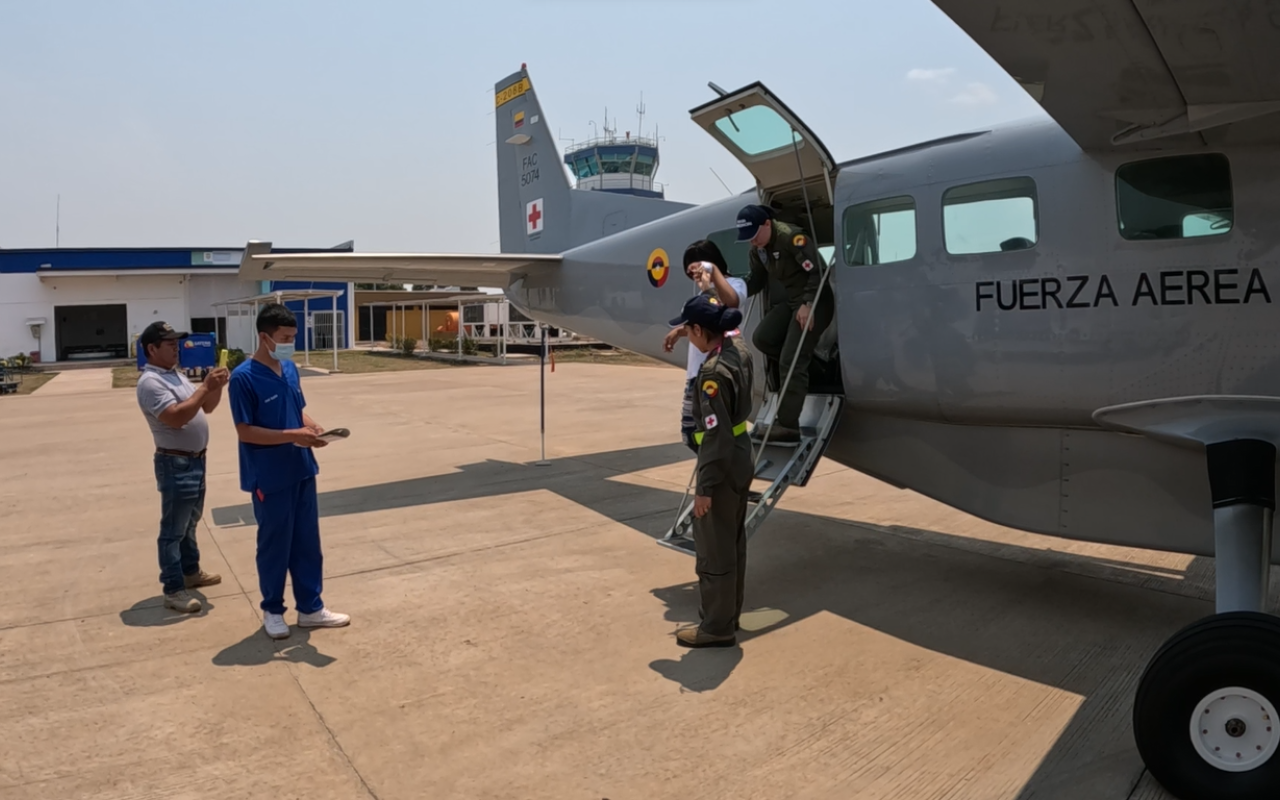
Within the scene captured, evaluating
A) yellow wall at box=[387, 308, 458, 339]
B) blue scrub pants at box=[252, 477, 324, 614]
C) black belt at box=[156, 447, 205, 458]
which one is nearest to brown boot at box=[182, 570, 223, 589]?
black belt at box=[156, 447, 205, 458]

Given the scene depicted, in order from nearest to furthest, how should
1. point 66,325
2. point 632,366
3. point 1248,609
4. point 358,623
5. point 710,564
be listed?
point 1248,609, point 710,564, point 358,623, point 632,366, point 66,325

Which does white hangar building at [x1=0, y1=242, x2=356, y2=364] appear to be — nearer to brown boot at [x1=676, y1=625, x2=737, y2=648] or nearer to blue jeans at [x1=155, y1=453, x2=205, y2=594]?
blue jeans at [x1=155, y1=453, x2=205, y2=594]

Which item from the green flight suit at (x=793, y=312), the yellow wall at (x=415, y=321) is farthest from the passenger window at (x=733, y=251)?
the yellow wall at (x=415, y=321)

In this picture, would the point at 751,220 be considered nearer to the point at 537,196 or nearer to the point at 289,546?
the point at 289,546

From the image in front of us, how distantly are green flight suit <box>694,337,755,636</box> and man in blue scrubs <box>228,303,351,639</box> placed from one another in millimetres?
2102

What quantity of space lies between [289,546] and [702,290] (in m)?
2.96

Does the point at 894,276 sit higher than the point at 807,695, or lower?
higher

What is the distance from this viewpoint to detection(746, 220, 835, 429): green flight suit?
5875 millimetres

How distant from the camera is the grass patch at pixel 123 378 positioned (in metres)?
23.7

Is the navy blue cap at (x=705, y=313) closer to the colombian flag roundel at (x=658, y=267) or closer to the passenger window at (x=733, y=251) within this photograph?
the passenger window at (x=733, y=251)

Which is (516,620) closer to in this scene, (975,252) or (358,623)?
(358,623)

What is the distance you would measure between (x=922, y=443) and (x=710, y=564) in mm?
1920

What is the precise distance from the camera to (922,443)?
5492 mm

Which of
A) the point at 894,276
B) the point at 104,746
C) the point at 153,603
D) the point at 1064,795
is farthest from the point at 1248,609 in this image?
the point at 153,603
